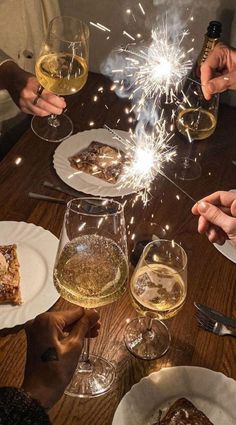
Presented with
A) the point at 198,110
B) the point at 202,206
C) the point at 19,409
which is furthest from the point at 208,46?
the point at 19,409

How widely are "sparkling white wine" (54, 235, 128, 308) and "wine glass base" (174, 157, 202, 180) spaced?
779mm

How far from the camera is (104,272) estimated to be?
124cm

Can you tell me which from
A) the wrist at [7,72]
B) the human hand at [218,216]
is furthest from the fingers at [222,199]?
the wrist at [7,72]

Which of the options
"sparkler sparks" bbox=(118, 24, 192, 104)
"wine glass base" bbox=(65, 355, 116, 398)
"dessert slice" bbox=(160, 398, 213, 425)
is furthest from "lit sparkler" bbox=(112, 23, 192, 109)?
"dessert slice" bbox=(160, 398, 213, 425)

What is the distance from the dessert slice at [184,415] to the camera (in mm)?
1208

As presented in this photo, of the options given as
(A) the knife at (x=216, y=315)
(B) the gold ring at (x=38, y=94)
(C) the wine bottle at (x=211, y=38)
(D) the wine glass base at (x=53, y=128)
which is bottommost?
(A) the knife at (x=216, y=315)

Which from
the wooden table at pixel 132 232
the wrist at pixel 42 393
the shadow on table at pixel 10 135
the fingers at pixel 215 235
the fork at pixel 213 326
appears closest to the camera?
the wrist at pixel 42 393

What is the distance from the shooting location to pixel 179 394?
1.28m

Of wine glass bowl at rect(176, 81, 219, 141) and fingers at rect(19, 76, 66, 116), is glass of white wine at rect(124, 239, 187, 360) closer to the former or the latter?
wine glass bowl at rect(176, 81, 219, 141)

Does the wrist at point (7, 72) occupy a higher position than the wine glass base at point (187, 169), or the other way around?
the wrist at point (7, 72)

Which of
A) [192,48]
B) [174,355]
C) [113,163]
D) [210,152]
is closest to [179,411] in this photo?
[174,355]

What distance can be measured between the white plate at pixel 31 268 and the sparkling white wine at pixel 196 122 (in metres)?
0.72

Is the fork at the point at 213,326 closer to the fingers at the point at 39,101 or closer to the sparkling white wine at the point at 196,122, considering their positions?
the sparkling white wine at the point at 196,122

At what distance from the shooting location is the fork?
1438 mm
